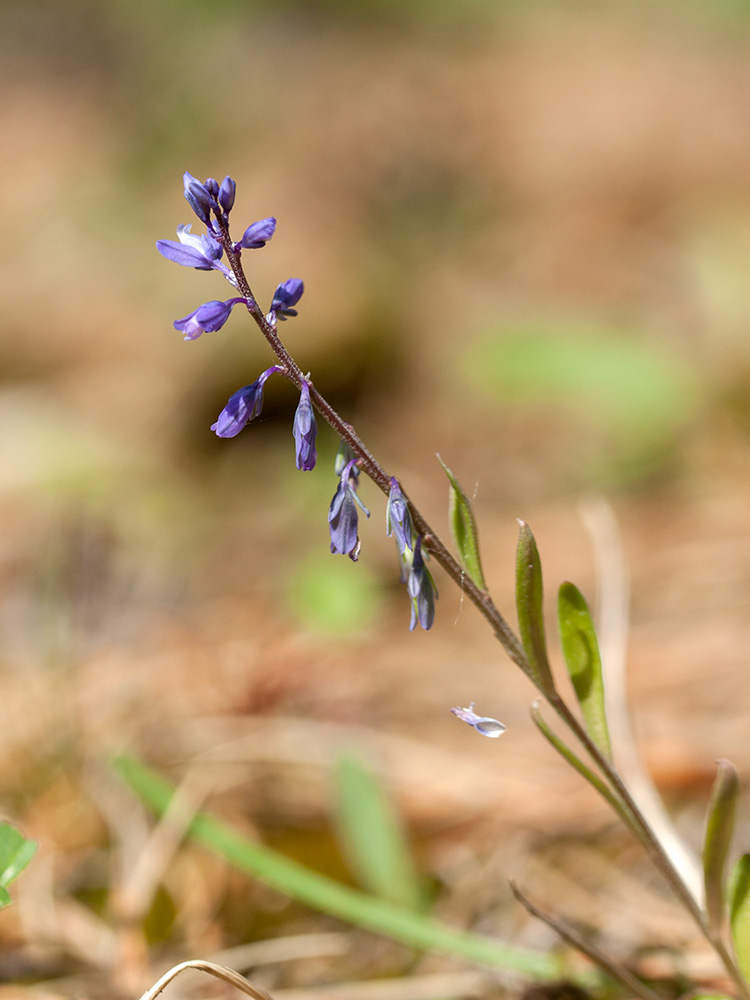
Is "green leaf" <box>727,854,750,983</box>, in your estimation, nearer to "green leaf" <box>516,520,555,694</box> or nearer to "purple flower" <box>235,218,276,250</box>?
"green leaf" <box>516,520,555,694</box>

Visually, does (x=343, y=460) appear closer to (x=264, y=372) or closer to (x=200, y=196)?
(x=264, y=372)

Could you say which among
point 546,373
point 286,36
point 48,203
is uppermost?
point 286,36

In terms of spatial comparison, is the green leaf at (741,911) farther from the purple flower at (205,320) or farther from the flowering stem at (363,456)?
the purple flower at (205,320)

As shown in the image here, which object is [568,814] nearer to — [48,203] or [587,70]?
[48,203]

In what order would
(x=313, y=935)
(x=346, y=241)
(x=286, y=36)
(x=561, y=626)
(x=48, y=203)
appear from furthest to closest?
(x=286, y=36) < (x=48, y=203) < (x=346, y=241) < (x=313, y=935) < (x=561, y=626)

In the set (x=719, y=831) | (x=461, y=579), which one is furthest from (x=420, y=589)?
(x=719, y=831)

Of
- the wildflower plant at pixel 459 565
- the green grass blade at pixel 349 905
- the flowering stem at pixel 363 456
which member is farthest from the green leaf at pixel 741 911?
the flowering stem at pixel 363 456

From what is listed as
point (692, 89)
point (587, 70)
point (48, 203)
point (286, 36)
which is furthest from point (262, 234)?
point (286, 36)
